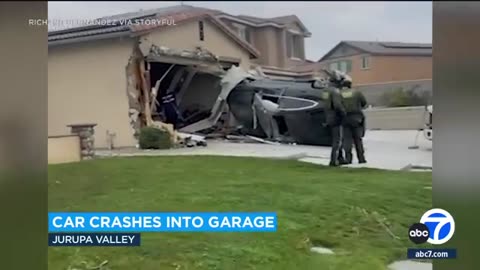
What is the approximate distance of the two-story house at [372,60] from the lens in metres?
4.25

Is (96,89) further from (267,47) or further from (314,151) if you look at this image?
(314,151)

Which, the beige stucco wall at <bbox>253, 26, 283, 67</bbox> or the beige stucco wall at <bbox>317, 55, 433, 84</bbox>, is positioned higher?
the beige stucco wall at <bbox>253, 26, 283, 67</bbox>

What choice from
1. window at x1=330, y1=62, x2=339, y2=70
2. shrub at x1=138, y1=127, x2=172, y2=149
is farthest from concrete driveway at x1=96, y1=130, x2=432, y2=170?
window at x1=330, y1=62, x2=339, y2=70

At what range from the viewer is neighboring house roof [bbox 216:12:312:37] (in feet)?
13.9

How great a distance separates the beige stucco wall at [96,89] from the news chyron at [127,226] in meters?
0.45

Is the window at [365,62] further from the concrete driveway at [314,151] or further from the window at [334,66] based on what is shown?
the concrete driveway at [314,151]

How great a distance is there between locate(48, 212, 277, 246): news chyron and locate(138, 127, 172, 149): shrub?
15.9 inches

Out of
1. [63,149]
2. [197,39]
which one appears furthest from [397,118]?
[63,149]

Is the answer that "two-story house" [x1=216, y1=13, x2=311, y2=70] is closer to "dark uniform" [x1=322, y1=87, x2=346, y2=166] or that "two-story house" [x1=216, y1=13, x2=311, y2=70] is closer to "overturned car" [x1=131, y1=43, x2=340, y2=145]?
"overturned car" [x1=131, y1=43, x2=340, y2=145]

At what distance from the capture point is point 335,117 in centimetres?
439

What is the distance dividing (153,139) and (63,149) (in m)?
0.50

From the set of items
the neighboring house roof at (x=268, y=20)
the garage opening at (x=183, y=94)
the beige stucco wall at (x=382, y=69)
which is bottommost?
the garage opening at (x=183, y=94)

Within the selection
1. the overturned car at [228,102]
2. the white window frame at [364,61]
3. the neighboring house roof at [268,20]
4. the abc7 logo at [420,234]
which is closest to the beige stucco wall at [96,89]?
the overturned car at [228,102]

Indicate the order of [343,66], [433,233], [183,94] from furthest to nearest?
[183,94] → [343,66] → [433,233]
